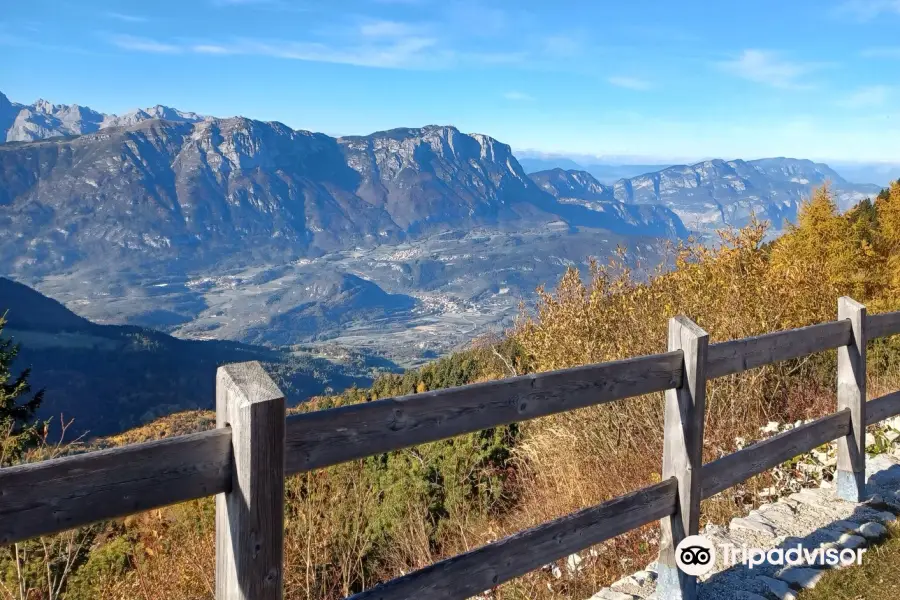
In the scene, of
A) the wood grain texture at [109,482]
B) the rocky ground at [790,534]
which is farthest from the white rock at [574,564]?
Answer: the wood grain texture at [109,482]

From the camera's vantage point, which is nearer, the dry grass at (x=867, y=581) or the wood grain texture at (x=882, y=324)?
the dry grass at (x=867, y=581)

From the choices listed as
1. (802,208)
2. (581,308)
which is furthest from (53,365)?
(581,308)

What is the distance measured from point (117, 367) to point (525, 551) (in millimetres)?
118578

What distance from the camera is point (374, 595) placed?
98.7 inches

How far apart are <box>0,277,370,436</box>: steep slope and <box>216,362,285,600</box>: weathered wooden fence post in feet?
279

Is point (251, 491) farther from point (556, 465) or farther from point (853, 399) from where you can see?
point (556, 465)

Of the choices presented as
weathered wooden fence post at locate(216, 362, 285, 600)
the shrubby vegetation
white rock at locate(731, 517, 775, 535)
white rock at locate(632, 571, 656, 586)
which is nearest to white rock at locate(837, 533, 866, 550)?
white rock at locate(731, 517, 775, 535)

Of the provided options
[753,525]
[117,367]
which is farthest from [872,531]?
[117,367]

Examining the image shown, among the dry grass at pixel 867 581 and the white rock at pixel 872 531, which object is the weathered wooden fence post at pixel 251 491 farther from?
the white rock at pixel 872 531

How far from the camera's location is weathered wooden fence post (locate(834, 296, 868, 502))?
494cm

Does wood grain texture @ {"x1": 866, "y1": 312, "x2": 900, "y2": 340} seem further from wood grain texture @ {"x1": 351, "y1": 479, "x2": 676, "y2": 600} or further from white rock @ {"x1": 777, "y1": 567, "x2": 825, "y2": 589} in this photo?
wood grain texture @ {"x1": 351, "y1": 479, "x2": 676, "y2": 600}

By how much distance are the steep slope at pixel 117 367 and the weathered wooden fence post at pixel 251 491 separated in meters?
85.0

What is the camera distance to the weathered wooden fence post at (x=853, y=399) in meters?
4.94

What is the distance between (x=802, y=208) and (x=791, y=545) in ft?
103
